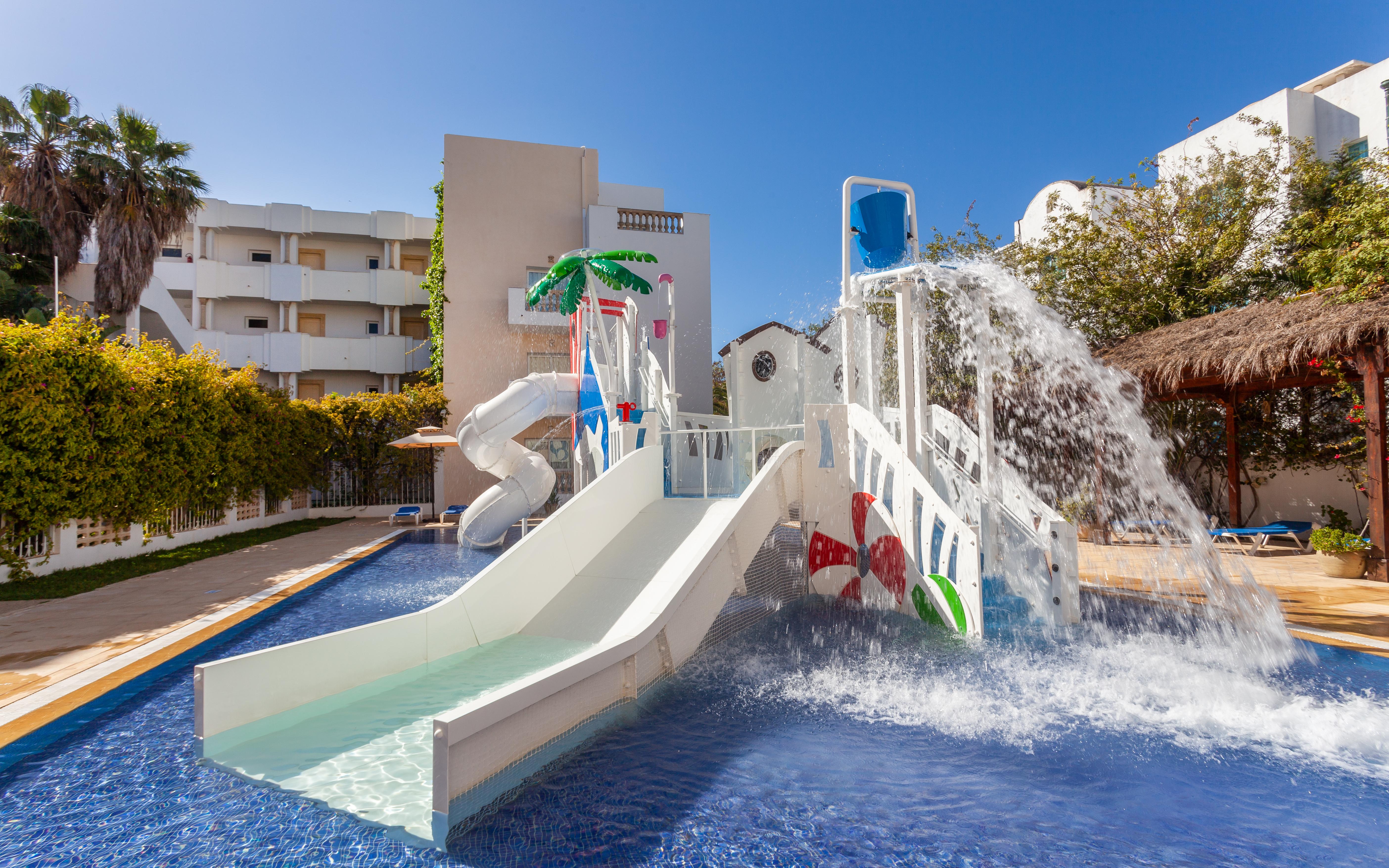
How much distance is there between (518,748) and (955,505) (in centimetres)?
520

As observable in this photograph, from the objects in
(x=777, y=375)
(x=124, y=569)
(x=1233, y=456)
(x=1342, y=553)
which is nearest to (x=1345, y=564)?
(x=1342, y=553)

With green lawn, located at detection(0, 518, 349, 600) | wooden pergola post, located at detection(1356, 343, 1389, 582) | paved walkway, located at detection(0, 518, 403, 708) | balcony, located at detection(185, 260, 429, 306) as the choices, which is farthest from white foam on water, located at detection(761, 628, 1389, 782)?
balcony, located at detection(185, 260, 429, 306)

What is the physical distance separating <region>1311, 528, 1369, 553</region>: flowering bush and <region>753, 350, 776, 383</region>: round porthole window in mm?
11434

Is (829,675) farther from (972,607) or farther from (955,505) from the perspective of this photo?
(955,505)

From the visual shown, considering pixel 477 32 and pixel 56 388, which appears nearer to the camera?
pixel 56 388

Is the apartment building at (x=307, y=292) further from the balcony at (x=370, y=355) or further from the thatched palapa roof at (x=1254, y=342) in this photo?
the thatched palapa roof at (x=1254, y=342)

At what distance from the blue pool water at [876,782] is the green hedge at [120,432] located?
541 centimetres

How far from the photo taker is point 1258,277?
1323cm

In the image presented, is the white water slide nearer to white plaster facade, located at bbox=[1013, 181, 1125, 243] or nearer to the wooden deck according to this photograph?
the wooden deck

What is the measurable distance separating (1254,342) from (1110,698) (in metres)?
7.02

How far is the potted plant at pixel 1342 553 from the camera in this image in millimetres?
8008

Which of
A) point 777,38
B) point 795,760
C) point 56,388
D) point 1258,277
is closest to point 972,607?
point 795,760

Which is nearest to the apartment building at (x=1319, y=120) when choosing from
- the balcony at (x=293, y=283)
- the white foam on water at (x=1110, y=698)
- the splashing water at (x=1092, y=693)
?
the splashing water at (x=1092, y=693)

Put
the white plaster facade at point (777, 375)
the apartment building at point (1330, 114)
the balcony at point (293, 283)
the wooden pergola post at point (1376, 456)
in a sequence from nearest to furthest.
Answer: the wooden pergola post at point (1376, 456) < the apartment building at point (1330, 114) < the white plaster facade at point (777, 375) < the balcony at point (293, 283)
